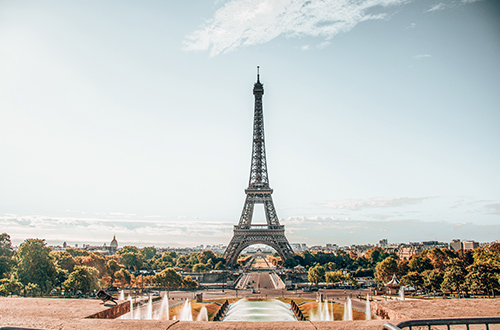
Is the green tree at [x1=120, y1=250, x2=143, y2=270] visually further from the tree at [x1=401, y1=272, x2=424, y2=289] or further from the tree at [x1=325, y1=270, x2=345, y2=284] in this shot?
the tree at [x1=401, y1=272, x2=424, y2=289]

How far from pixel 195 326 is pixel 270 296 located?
46.8 metres

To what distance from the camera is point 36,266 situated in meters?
37.6

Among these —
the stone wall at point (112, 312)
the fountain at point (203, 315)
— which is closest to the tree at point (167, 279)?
the fountain at point (203, 315)

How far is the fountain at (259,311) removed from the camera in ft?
110

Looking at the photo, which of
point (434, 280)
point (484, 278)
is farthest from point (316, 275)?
point (484, 278)

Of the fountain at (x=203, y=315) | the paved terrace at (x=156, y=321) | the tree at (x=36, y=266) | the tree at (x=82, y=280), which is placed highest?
the paved terrace at (x=156, y=321)

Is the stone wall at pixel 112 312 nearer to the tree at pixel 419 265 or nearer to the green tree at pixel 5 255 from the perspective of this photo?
the green tree at pixel 5 255

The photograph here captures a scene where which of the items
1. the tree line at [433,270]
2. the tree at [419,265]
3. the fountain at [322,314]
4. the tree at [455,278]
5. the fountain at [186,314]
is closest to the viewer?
the fountain at [186,314]

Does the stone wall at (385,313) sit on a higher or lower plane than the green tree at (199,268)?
higher

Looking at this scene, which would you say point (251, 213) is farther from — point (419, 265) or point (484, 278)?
point (484, 278)

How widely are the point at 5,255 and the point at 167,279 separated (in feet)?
70.7

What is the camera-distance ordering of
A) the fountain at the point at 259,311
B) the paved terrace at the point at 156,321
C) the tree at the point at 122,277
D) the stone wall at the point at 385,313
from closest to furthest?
the paved terrace at the point at 156,321, the stone wall at the point at 385,313, the fountain at the point at 259,311, the tree at the point at 122,277

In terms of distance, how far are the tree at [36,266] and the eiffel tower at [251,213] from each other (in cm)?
4104

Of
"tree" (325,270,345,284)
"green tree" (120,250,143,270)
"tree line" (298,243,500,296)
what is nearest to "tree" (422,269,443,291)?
"tree line" (298,243,500,296)
